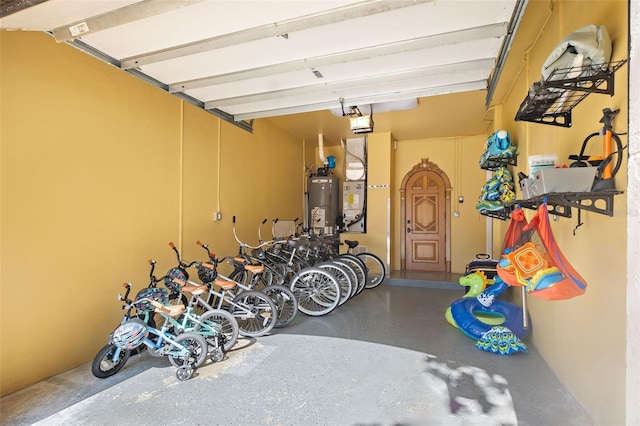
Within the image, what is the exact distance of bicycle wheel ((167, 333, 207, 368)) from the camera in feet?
7.49

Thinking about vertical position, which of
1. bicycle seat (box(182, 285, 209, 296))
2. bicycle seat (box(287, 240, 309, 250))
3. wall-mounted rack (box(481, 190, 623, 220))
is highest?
wall-mounted rack (box(481, 190, 623, 220))

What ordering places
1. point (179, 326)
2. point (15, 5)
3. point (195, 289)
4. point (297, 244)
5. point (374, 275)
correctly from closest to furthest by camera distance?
point (15, 5), point (179, 326), point (195, 289), point (297, 244), point (374, 275)

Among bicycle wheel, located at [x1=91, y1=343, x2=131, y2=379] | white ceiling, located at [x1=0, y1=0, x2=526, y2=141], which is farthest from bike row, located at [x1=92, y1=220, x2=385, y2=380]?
white ceiling, located at [x1=0, y1=0, x2=526, y2=141]

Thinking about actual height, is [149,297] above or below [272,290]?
above

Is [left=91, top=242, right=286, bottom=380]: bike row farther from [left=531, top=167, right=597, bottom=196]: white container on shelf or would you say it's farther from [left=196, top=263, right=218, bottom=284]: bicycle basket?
[left=531, top=167, right=597, bottom=196]: white container on shelf

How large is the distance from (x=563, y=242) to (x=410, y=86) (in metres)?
1.92

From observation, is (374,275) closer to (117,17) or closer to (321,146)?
(321,146)

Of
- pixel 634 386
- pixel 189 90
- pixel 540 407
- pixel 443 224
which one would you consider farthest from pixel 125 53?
pixel 443 224

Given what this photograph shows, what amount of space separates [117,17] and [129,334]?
2.18m

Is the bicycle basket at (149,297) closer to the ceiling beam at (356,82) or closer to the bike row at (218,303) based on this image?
the bike row at (218,303)

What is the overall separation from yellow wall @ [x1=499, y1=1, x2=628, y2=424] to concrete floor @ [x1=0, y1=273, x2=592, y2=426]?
23cm

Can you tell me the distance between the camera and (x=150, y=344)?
232 centimetres

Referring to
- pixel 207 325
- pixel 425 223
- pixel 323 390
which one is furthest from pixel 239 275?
pixel 425 223

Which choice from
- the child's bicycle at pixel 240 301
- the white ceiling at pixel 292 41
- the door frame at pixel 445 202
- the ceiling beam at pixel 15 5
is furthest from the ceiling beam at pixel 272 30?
the door frame at pixel 445 202
